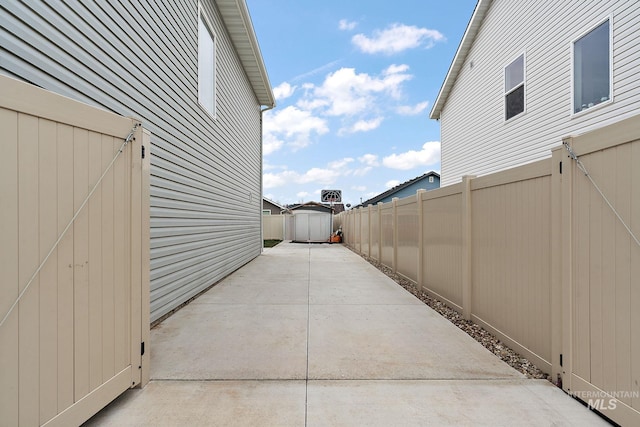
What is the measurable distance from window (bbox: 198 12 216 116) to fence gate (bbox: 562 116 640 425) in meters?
5.36

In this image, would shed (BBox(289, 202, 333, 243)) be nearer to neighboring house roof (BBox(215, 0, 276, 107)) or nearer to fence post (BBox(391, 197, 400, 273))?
neighboring house roof (BBox(215, 0, 276, 107))

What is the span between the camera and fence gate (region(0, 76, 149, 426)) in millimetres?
1579

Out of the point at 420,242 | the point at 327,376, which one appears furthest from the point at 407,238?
the point at 327,376

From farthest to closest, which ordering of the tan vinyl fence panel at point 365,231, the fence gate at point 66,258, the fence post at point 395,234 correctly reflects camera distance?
the tan vinyl fence panel at point 365,231 < the fence post at point 395,234 < the fence gate at point 66,258

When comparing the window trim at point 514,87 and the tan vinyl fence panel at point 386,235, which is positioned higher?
the window trim at point 514,87

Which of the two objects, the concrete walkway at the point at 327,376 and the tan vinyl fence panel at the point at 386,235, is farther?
the tan vinyl fence panel at the point at 386,235

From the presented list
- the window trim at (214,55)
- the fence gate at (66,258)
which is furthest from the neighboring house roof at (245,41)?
the fence gate at (66,258)

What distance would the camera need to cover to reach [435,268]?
4.87 meters

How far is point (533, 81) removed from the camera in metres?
6.96

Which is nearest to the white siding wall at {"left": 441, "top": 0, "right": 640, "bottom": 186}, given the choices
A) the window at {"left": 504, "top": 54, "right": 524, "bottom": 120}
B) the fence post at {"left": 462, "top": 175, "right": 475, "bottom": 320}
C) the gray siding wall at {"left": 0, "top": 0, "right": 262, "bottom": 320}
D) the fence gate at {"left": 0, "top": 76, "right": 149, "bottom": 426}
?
the window at {"left": 504, "top": 54, "right": 524, "bottom": 120}

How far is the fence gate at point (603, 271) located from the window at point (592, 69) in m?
4.81

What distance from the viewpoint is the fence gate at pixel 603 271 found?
5.99ft

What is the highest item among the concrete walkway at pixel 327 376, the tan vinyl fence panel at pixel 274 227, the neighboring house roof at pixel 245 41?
the neighboring house roof at pixel 245 41

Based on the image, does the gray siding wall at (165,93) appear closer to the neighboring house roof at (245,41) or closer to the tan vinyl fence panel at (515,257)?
the neighboring house roof at (245,41)
